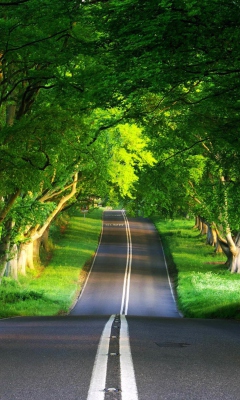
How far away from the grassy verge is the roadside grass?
20.8ft

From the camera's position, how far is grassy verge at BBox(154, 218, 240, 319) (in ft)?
84.9

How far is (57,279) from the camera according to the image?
43.5 m

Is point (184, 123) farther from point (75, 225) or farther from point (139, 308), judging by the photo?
point (75, 225)

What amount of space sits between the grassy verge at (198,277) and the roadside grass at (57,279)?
20.8 ft

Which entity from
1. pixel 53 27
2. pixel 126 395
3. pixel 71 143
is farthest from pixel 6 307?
pixel 126 395

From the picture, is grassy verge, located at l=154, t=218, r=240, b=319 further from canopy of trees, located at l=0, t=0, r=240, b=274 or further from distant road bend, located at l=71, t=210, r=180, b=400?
canopy of trees, located at l=0, t=0, r=240, b=274

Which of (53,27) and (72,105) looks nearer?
(53,27)

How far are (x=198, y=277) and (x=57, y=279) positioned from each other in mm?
9165

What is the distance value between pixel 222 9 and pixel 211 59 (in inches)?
56.1

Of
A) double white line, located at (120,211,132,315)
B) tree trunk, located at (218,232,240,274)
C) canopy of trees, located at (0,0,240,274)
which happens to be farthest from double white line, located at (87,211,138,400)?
tree trunk, located at (218,232,240,274)

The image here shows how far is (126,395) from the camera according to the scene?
17.2 ft

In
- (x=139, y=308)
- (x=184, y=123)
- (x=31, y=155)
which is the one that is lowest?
(x=139, y=308)

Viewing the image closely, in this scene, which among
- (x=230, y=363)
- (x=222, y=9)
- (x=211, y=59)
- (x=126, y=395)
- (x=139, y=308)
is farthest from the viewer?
(x=139, y=308)

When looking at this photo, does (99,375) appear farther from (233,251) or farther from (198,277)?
(233,251)
